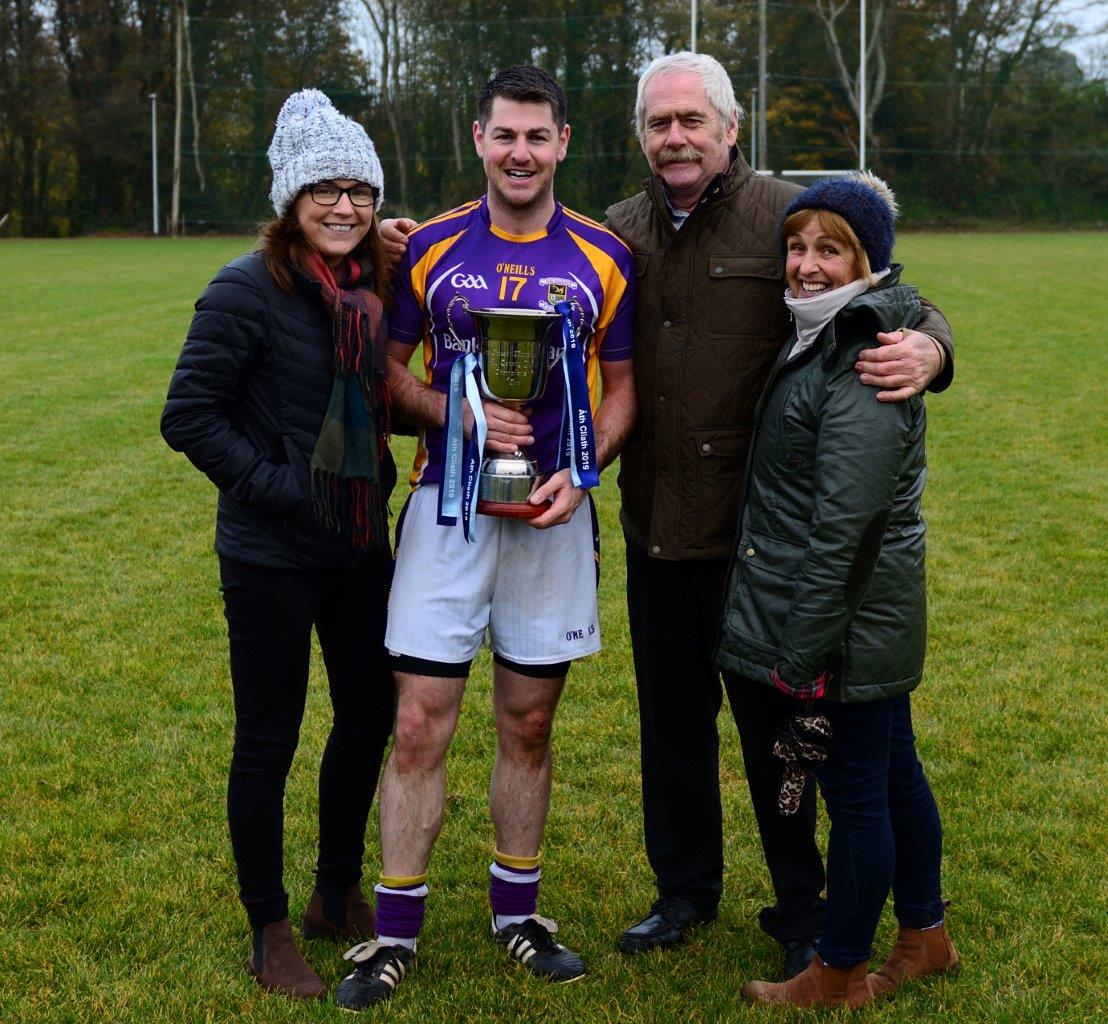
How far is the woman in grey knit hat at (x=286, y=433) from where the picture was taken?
3.02 m

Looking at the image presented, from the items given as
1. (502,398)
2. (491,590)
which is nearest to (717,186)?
(502,398)

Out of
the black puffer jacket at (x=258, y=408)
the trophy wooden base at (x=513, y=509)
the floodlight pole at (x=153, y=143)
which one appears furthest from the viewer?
the floodlight pole at (x=153, y=143)

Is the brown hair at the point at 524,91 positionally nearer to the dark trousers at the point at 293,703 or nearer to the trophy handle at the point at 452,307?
the trophy handle at the point at 452,307

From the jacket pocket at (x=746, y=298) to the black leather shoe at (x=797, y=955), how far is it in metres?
1.50

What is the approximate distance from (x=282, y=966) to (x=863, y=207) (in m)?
2.22

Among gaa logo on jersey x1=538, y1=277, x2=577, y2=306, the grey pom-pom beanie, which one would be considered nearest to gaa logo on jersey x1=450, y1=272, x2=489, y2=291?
gaa logo on jersey x1=538, y1=277, x2=577, y2=306

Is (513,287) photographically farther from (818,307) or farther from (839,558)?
(839,558)

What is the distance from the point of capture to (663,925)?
354cm

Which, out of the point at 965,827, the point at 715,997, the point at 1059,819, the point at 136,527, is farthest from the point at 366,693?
the point at 136,527

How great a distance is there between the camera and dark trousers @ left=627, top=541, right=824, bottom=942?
11.1ft

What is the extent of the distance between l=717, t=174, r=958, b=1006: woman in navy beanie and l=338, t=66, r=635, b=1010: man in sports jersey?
0.46 m

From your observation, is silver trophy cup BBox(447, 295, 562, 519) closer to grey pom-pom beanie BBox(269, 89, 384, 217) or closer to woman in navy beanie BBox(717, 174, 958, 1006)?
grey pom-pom beanie BBox(269, 89, 384, 217)

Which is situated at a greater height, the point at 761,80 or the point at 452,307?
the point at 761,80

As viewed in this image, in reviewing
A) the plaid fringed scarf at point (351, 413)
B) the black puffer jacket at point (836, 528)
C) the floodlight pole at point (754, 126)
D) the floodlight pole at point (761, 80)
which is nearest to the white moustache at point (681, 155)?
the black puffer jacket at point (836, 528)
